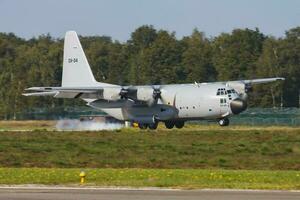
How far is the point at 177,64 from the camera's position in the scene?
130m

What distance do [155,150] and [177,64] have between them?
87.2 m

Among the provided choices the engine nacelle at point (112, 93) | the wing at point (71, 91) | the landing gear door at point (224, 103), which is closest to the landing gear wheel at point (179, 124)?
the landing gear door at point (224, 103)

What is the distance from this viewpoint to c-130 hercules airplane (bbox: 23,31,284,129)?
204ft

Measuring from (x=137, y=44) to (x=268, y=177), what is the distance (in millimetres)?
124265

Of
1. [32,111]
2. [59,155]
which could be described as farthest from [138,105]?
[32,111]

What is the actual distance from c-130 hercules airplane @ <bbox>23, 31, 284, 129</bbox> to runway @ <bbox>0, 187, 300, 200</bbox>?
37.2 meters

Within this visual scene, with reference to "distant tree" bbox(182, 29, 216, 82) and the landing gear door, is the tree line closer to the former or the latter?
"distant tree" bbox(182, 29, 216, 82)

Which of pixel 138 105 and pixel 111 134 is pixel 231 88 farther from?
pixel 111 134

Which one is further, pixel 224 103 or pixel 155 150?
pixel 224 103

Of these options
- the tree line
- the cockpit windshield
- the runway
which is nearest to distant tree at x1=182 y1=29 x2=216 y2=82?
the tree line

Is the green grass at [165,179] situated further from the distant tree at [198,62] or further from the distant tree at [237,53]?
the distant tree at [198,62]

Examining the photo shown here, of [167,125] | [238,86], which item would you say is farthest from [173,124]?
[238,86]

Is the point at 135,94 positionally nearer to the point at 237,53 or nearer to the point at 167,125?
the point at 167,125

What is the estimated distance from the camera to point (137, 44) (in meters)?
152
